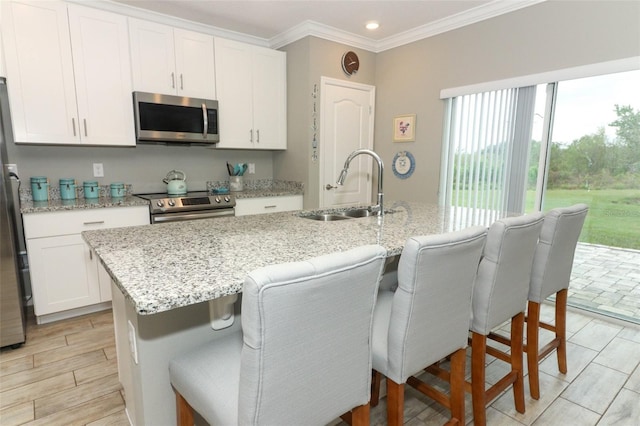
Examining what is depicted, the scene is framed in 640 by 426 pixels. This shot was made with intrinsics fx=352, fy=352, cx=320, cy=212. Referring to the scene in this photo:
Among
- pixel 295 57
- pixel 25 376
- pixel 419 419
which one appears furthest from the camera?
pixel 295 57

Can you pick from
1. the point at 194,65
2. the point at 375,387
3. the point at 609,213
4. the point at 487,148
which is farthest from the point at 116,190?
the point at 609,213

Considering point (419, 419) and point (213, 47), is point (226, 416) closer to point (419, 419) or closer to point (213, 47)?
point (419, 419)

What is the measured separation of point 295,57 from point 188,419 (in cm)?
344

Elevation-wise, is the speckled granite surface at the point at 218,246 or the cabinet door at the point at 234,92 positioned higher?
the cabinet door at the point at 234,92

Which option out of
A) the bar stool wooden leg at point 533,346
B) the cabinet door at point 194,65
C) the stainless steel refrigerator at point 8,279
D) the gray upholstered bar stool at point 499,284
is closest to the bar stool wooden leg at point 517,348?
Result: the gray upholstered bar stool at point 499,284

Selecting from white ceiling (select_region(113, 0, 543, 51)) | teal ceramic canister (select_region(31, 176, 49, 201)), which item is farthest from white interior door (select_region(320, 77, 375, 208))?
teal ceramic canister (select_region(31, 176, 49, 201))

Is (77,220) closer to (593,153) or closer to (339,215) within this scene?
(339,215)

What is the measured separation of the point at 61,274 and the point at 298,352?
103 inches

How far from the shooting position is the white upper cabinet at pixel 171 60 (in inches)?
118

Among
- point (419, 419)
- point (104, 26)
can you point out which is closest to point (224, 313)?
point (419, 419)

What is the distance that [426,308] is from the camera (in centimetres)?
117

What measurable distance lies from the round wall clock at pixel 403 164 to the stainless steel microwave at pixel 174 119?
1.94m

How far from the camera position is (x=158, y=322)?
123 centimetres

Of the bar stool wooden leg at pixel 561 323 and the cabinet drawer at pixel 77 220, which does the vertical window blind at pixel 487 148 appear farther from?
the cabinet drawer at pixel 77 220
